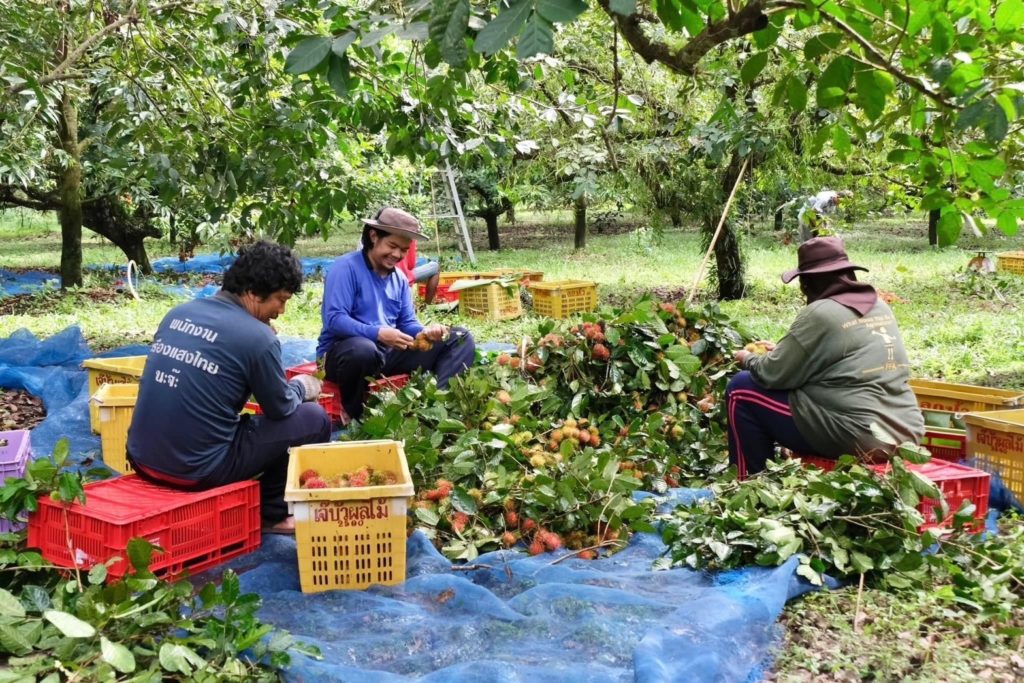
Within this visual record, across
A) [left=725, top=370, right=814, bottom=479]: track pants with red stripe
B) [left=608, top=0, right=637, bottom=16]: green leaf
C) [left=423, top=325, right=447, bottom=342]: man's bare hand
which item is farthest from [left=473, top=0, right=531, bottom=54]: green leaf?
[left=423, top=325, right=447, bottom=342]: man's bare hand

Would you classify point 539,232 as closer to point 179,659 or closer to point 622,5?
point 179,659

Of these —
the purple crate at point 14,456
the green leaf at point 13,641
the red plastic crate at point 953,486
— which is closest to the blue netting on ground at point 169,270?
the purple crate at point 14,456

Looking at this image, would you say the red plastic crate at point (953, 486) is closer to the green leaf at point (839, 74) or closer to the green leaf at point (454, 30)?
the green leaf at point (839, 74)

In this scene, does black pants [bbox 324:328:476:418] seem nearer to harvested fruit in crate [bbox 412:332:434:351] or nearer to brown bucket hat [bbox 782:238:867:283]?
harvested fruit in crate [bbox 412:332:434:351]

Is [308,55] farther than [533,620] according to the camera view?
No

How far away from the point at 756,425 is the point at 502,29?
8.01 ft

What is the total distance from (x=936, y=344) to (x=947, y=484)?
393cm

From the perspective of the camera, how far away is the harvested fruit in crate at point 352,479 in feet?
9.39

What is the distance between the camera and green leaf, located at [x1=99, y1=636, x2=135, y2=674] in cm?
199

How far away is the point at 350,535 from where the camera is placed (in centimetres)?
267

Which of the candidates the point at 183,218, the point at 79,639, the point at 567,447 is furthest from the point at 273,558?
the point at 183,218

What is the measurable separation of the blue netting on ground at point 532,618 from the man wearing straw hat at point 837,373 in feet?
2.72

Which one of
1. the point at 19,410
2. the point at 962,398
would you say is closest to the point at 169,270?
the point at 19,410

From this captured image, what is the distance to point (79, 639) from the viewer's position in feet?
6.99
